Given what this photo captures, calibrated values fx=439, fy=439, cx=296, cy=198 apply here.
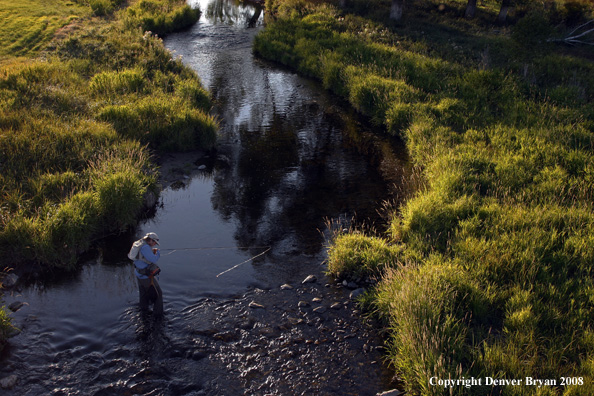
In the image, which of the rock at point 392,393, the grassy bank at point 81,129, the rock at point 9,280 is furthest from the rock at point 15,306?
the rock at point 392,393

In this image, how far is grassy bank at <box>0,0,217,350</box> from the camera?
11477 millimetres

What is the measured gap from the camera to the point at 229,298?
10.1 metres

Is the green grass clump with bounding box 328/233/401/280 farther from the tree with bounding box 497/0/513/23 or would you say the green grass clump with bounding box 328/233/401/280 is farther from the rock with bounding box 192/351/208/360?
the tree with bounding box 497/0/513/23

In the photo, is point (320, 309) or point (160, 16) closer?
point (320, 309)

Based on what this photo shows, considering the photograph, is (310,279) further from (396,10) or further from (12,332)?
(396,10)

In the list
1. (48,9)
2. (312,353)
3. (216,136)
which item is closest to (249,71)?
(216,136)

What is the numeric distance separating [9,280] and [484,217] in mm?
11997

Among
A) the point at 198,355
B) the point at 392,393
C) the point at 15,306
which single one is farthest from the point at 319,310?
the point at 15,306

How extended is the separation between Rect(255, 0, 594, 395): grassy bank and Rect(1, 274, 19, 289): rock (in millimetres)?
7589

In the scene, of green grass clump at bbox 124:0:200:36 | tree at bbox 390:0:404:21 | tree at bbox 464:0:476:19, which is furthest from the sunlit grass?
tree at bbox 464:0:476:19

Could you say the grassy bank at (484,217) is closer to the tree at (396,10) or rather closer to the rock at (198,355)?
the rock at (198,355)

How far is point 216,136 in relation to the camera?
1820cm

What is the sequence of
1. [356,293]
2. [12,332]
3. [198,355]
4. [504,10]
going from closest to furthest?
[198,355]
[12,332]
[356,293]
[504,10]

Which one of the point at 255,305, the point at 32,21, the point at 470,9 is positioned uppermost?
the point at 470,9
